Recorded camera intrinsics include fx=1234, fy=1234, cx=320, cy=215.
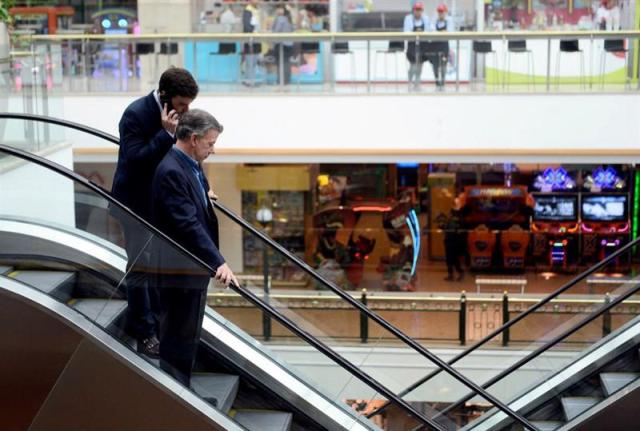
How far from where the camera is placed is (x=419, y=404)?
20.8 feet

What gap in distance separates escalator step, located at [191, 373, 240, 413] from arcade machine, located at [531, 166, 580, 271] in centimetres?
1360

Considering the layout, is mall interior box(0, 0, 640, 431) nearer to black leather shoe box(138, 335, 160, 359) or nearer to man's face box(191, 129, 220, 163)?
black leather shoe box(138, 335, 160, 359)

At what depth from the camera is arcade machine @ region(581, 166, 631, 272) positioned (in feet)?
63.9

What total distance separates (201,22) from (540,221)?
639 cm

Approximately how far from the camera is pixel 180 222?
546 cm

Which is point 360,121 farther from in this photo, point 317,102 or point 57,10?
point 57,10

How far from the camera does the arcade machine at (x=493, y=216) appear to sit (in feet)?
62.5

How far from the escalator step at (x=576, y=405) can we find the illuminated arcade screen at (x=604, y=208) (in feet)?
43.9

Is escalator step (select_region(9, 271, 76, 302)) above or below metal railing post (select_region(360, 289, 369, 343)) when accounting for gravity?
above

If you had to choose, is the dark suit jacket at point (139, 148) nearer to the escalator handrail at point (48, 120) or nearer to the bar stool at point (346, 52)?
the escalator handrail at point (48, 120)

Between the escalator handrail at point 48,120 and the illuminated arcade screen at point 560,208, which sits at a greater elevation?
the escalator handrail at point 48,120

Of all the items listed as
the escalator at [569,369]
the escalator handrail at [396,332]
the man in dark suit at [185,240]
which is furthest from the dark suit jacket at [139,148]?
the escalator at [569,369]

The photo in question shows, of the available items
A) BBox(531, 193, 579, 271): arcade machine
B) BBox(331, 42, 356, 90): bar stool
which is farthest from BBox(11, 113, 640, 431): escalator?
BBox(531, 193, 579, 271): arcade machine

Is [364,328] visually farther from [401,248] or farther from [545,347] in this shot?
[401,248]
